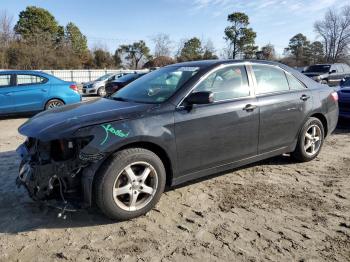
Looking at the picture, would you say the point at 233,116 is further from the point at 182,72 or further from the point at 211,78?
the point at 182,72

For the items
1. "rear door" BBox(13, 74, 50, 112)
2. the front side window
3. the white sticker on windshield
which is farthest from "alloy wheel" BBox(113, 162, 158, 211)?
"rear door" BBox(13, 74, 50, 112)

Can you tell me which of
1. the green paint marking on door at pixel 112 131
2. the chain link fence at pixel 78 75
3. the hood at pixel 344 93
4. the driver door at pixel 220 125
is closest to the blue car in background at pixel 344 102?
the hood at pixel 344 93

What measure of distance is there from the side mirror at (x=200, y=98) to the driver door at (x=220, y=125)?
0.31ft

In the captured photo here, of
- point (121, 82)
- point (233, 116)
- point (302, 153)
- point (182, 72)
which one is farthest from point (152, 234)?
point (121, 82)

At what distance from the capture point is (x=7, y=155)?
5.96 meters

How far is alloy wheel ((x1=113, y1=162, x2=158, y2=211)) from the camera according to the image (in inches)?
137

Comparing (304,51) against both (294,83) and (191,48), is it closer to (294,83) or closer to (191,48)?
(191,48)

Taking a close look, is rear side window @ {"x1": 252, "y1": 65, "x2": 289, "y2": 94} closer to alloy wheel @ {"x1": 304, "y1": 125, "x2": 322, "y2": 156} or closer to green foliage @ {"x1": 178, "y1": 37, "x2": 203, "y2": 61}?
alloy wheel @ {"x1": 304, "y1": 125, "x2": 322, "y2": 156}

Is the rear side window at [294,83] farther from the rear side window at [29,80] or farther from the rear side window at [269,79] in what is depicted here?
the rear side window at [29,80]

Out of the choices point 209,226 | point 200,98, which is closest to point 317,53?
point 200,98

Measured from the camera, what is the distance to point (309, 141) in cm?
539

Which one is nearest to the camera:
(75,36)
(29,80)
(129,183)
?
(129,183)

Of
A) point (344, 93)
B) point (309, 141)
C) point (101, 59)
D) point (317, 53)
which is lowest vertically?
point (309, 141)

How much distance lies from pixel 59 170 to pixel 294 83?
3.63 m
